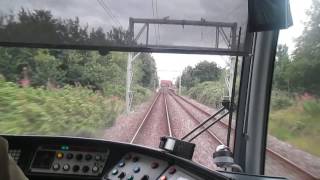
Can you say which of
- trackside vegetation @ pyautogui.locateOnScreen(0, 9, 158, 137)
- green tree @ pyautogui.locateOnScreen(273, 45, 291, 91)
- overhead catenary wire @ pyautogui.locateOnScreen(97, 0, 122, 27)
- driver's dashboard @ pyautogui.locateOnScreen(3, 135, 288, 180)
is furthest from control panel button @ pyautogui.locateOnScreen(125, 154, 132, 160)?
green tree @ pyautogui.locateOnScreen(273, 45, 291, 91)

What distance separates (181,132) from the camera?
2.74 metres

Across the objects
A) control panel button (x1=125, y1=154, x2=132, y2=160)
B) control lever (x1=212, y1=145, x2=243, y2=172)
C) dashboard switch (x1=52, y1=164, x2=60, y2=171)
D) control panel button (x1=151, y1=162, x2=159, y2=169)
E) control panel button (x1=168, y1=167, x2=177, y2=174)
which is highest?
control lever (x1=212, y1=145, x2=243, y2=172)

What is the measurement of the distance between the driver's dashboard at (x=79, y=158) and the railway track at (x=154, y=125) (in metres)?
0.18

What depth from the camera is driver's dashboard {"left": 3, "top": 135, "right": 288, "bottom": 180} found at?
2.52 metres

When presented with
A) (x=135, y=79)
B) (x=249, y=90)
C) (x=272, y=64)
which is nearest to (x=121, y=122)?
(x=135, y=79)

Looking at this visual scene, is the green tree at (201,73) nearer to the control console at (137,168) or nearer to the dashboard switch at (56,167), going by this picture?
the control console at (137,168)

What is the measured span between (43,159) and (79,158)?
264mm

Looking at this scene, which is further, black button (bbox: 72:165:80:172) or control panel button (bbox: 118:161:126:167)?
black button (bbox: 72:165:80:172)

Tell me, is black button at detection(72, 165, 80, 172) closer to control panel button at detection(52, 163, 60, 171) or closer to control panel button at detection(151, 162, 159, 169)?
control panel button at detection(52, 163, 60, 171)

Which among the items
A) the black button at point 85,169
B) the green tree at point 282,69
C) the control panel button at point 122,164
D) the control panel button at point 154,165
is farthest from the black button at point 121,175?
the green tree at point 282,69

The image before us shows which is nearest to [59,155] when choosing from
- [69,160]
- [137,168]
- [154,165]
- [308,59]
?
[69,160]

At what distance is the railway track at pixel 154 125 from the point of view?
280cm

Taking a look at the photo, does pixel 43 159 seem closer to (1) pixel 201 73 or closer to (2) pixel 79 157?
(2) pixel 79 157

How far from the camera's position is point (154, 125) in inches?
111
